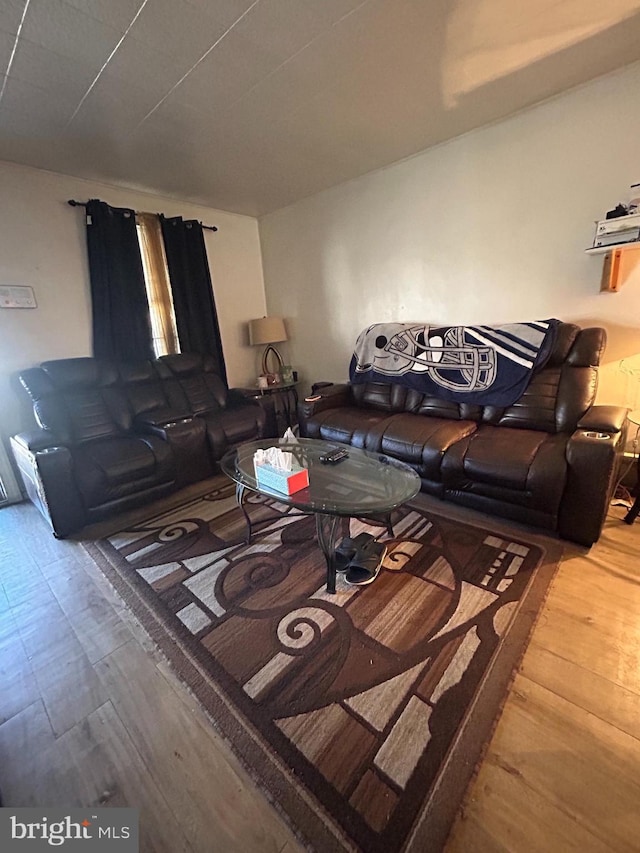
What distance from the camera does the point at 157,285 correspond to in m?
3.45

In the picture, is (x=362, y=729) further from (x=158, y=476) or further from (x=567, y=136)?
(x=567, y=136)

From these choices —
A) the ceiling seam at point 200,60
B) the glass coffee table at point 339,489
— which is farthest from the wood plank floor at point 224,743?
the ceiling seam at point 200,60

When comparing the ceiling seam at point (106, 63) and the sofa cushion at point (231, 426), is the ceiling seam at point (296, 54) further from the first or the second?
the sofa cushion at point (231, 426)

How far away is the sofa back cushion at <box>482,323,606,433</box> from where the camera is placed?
2244 mm

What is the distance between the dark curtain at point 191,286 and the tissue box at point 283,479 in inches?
90.4

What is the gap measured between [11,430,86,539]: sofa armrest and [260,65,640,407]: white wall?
2.62 meters

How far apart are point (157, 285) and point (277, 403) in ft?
5.42

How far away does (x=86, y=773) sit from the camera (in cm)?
105

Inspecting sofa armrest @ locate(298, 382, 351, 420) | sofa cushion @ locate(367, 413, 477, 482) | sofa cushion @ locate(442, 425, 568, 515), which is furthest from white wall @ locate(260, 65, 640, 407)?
sofa cushion @ locate(367, 413, 477, 482)

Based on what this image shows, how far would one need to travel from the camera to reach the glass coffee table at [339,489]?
1592mm

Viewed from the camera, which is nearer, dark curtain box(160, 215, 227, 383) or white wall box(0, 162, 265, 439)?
white wall box(0, 162, 265, 439)

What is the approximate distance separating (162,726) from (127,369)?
273 cm

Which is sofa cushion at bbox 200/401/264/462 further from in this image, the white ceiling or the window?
the white ceiling

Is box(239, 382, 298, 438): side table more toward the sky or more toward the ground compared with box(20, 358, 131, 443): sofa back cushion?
more toward the ground
